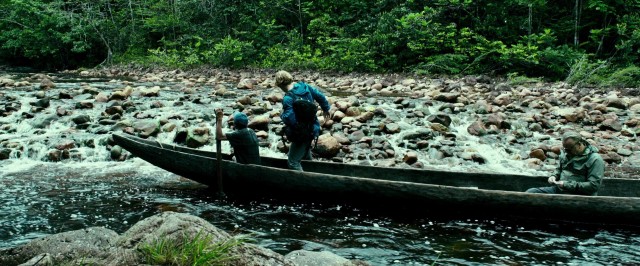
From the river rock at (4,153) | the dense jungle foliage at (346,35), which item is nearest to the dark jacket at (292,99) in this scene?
the river rock at (4,153)

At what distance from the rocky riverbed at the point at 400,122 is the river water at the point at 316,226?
2.01 m

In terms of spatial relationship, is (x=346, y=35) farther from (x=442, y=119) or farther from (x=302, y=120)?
(x=302, y=120)

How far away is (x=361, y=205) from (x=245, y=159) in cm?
166

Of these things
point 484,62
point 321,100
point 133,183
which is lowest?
point 133,183

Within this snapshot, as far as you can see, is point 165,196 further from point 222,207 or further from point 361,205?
point 361,205

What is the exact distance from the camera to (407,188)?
5.18m

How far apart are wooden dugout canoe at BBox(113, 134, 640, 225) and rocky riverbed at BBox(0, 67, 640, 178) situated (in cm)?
172

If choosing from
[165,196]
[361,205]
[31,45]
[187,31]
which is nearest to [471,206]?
[361,205]

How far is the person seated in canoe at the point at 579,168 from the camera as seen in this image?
4934 mm

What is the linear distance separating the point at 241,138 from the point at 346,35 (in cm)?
1621

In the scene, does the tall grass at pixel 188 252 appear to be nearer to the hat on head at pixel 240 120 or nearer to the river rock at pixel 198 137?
the hat on head at pixel 240 120

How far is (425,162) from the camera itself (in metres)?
8.33

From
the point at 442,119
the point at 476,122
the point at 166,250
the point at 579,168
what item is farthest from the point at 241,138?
the point at 476,122

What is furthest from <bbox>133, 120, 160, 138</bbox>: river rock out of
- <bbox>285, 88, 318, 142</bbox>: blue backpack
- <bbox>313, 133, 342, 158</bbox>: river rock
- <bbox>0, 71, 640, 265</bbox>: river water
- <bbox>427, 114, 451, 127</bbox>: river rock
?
<bbox>427, 114, 451, 127</bbox>: river rock
